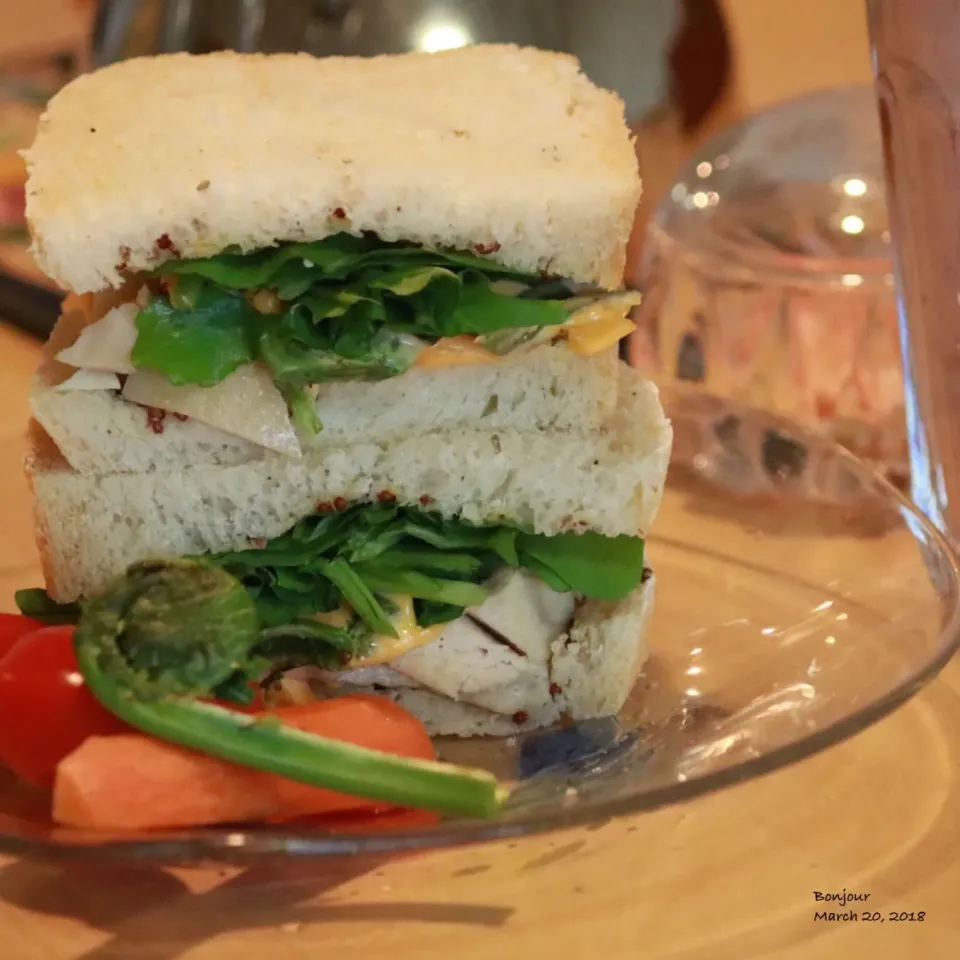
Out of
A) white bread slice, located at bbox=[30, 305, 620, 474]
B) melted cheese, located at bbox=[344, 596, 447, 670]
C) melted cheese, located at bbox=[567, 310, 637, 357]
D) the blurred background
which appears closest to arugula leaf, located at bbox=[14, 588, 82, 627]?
white bread slice, located at bbox=[30, 305, 620, 474]

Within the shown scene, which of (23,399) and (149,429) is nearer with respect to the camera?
(149,429)

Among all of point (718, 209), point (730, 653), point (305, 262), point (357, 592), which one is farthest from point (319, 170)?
point (718, 209)

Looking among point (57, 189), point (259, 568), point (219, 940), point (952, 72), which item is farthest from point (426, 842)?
point (952, 72)

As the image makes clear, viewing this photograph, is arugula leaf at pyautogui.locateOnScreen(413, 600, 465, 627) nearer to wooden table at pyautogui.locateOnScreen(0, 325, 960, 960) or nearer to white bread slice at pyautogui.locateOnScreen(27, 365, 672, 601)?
white bread slice at pyautogui.locateOnScreen(27, 365, 672, 601)

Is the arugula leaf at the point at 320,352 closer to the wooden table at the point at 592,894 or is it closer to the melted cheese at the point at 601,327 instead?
the melted cheese at the point at 601,327

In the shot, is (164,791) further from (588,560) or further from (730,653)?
(730,653)

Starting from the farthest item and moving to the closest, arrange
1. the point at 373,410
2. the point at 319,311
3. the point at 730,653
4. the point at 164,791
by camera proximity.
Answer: the point at 730,653
the point at 373,410
the point at 319,311
the point at 164,791

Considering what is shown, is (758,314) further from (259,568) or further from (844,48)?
(844,48)
